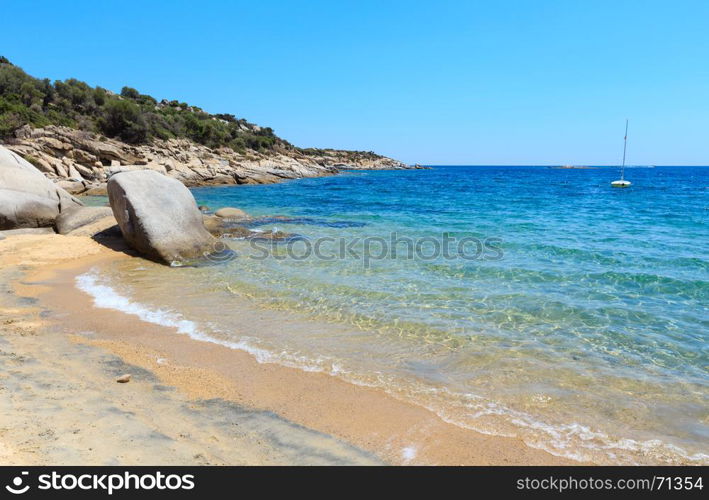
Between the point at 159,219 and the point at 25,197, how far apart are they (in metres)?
5.89

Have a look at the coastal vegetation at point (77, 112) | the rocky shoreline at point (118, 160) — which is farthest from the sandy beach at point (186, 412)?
the coastal vegetation at point (77, 112)

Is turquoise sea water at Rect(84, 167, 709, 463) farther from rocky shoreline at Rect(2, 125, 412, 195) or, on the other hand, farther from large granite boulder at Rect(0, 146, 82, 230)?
rocky shoreline at Rect(2, 125, 412, 195)

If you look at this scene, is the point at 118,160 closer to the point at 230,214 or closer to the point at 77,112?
the point at 77,112

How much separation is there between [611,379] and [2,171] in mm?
16278

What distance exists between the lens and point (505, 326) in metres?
6.62

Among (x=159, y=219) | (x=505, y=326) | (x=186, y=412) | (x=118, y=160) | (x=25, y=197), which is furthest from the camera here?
(x=118, y=160)

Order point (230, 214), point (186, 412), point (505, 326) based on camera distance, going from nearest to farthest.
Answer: point (186, 412), point (505, 326), point (230, 214)

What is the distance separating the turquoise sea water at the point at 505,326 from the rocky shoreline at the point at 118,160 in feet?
68.1

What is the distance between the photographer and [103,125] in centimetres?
3997

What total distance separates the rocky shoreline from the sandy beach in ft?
74.8

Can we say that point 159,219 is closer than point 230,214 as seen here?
Yes

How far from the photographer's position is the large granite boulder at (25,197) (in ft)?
42.3

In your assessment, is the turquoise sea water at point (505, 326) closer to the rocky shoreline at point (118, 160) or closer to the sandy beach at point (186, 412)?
A: the sandy beach at point (186, 412)

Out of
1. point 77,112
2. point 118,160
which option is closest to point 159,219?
point 118,160
